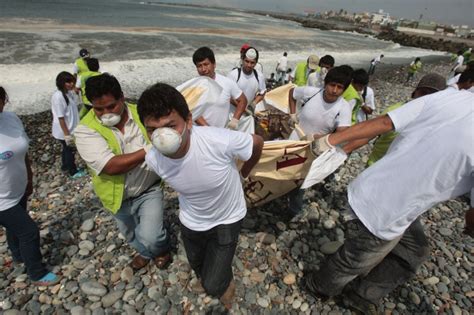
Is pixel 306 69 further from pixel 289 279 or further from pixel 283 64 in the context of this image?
pixel 283 64

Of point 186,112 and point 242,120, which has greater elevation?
point 186,112

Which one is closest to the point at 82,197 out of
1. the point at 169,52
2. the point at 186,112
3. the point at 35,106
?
the point at 186,112

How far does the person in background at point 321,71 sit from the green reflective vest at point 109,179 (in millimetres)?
4493

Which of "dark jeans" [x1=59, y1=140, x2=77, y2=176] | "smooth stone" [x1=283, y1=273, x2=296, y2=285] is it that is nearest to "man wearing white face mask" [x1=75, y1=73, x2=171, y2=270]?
"smooth stone" [x1=283, y1=273, x2=296, y2=285]

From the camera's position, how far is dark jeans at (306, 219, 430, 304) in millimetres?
2461

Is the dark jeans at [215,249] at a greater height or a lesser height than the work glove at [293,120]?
lesser

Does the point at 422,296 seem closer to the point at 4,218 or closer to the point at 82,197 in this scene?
the point at 4,218

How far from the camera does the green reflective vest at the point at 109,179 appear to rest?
2566 millimetres

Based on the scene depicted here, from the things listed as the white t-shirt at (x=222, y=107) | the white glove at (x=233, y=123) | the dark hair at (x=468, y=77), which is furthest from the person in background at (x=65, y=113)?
the dark hair at (x=468, y=77)

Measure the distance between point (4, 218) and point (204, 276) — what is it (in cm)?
201

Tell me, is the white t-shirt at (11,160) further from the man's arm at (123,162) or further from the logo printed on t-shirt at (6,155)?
the man's arm at (123,162)

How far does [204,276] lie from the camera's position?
2807mm

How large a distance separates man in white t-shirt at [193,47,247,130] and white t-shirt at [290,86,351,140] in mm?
992

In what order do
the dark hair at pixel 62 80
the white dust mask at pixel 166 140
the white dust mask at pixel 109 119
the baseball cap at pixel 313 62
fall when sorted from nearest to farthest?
the white dust mask at pixel 166 140 → the white dust mask at pixel 109 119 → the dark hair at pixel 62 80 → the baseball cap at pixel 313 62
